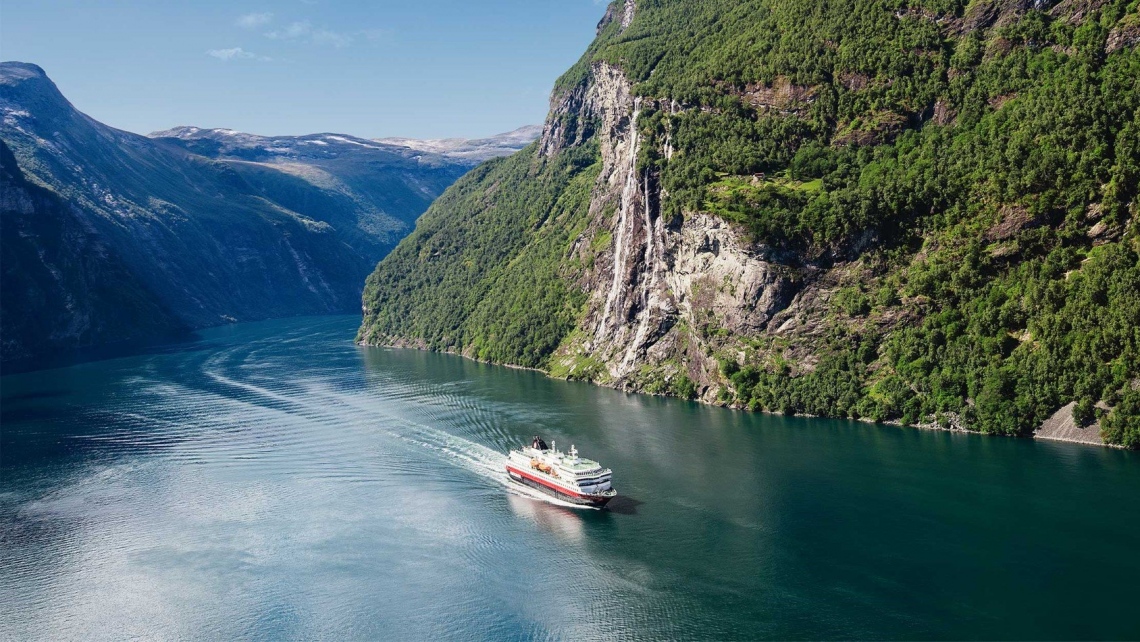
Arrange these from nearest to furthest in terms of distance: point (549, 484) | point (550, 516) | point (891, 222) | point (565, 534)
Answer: point (565, 534)
point (550, 516)
point (549, 484)
point (891, 222)

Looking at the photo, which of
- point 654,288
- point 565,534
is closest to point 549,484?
point 565,534

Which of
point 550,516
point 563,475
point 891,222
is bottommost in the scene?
point 550,516

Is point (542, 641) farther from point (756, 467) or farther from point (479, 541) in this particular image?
point (756, 467)

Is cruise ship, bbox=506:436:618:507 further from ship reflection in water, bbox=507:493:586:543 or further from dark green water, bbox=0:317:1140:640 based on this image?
dark green water, bbox=0:317:1140:640

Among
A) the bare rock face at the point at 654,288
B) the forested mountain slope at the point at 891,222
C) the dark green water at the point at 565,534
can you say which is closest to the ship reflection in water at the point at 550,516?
the dark green water at the point at 565,534

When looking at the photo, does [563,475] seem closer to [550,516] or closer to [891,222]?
[550,516]

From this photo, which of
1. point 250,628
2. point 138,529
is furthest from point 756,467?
point 138,529

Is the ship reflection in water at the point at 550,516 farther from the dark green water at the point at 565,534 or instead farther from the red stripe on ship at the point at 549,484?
the red stripe on ship at the point at 549,484
